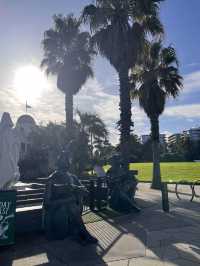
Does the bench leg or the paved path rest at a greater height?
the bench leg

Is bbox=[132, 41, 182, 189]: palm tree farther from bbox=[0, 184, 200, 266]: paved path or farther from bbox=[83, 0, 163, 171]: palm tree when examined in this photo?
bbox=[0, 184, 200, 266]: paved path

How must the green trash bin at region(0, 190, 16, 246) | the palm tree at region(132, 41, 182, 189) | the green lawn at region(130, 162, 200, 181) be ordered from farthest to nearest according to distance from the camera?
the green lawn at region(130, 162, 200, 181)
the palm tree at region(132, 41, 182, 189)
the green trash bin at region(0, 190, 16, 246)

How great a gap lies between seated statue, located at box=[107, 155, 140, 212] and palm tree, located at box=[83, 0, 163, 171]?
3.86m

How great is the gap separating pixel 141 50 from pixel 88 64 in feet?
30.6

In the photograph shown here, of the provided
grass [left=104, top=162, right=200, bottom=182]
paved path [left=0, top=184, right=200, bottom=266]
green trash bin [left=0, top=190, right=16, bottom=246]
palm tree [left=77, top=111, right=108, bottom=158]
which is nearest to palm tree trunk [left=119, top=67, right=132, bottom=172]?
paved path [left=0, top=184, right=200, bottom=266]

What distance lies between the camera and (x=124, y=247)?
21.9 feet

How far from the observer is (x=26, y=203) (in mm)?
8438

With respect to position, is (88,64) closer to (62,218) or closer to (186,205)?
Answer: (186,205)

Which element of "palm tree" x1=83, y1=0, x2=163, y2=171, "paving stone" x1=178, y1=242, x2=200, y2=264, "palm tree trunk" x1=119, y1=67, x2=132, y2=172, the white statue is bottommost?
"paving stone" x1=178, y1=242, x2=200, y2=264

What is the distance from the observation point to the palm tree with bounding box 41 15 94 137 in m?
25.1

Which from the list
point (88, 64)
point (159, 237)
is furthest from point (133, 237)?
point (88, 64)

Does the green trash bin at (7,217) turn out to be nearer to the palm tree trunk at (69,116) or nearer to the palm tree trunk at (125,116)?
the palm tree trunk at (125,116)

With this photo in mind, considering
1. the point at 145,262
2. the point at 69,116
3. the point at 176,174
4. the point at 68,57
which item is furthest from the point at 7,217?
the point at 176,174

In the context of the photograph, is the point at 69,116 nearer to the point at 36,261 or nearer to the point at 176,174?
the point at 176,174
